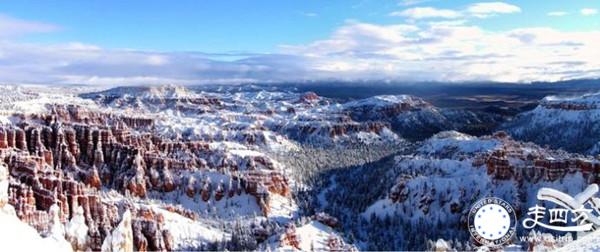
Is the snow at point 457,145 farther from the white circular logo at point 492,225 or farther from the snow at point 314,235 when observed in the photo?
the white circular logo at point 492,225

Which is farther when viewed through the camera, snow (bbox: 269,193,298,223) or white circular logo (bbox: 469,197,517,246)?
snow (bbox: 269,193,298,223)

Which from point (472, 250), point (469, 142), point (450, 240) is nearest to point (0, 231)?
point (472, 250)

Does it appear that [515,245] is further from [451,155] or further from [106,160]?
[106,160]

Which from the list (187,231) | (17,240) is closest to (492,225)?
(17,240)

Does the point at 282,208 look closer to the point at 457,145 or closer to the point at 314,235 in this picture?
the point at 314,235

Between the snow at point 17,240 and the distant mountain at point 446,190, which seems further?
the distant mountain at point 446,190

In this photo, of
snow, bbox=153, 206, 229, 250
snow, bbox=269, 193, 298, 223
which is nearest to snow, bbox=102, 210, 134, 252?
snow, bbox=153, 206, 229, 250

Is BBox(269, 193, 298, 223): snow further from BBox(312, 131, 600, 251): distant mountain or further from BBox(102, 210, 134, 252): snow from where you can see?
BBox(102, 210, 134, 252): snow

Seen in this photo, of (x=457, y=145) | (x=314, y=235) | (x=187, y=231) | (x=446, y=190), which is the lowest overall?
(x=187, y=231)

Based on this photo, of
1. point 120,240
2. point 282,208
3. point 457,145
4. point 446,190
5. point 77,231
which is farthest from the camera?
point 457,145

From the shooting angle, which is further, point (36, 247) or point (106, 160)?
point (106, 160)

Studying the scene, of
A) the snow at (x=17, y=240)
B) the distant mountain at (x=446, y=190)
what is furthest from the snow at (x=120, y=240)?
the distant mountain at (x=446, y=190)
